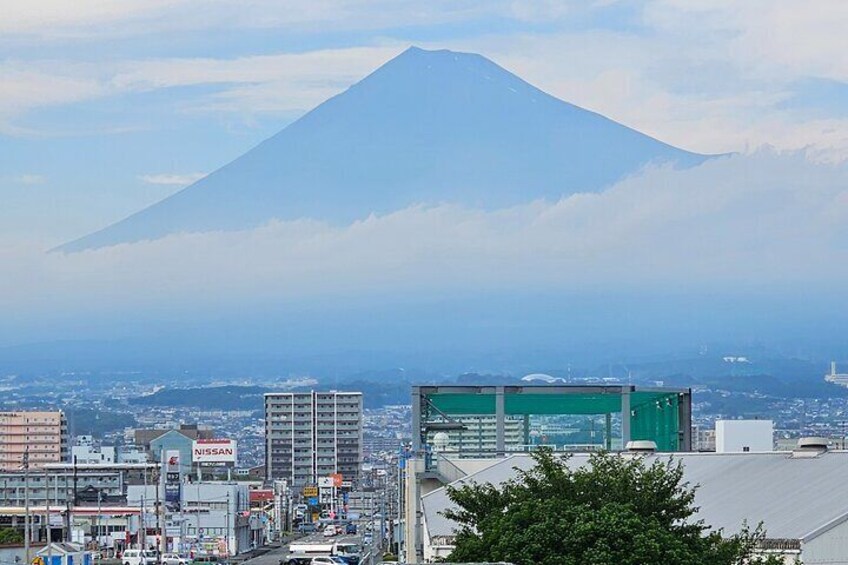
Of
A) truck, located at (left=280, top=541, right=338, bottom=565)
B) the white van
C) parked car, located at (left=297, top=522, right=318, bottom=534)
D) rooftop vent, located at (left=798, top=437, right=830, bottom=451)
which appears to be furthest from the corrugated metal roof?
parked car, located at (left=297, top=522, right=318, bottom=534)

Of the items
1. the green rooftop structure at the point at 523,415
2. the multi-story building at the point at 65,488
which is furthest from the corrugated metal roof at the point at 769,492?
the multi-story building at the point at 65,488

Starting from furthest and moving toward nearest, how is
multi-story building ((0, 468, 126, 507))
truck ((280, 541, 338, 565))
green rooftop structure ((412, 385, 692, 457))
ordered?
multi-story building ((0, 468, 126, 507)) → truck ((280, 541, 338, 565)) → green rooftop structure ((412, 385, 692, 457))

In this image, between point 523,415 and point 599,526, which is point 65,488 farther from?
point 599,526

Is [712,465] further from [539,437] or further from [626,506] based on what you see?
[539,437]

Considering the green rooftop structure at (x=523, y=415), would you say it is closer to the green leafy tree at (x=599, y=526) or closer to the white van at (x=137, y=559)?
the green leafy tree at (x=599, y=526)

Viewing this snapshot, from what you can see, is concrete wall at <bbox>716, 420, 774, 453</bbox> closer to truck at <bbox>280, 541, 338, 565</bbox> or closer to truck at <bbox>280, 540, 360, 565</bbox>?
truck at <bbox>280, 540, 360, 565</bbox>
